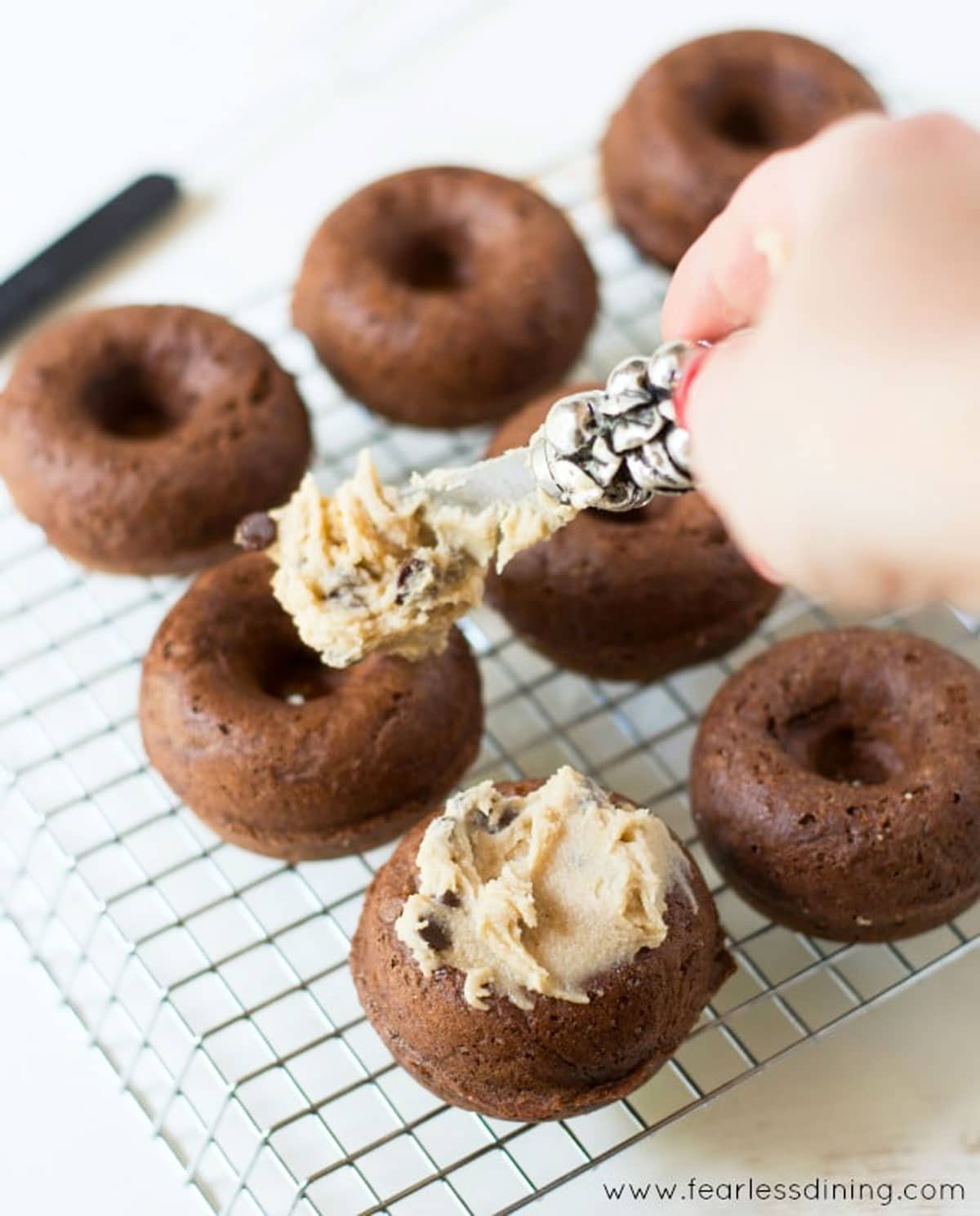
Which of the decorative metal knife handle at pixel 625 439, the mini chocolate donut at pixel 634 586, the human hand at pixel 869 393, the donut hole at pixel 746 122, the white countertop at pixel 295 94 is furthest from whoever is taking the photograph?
the white countertop at pixel 295 94

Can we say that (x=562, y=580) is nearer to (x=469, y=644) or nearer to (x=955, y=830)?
(x=469, y=644)

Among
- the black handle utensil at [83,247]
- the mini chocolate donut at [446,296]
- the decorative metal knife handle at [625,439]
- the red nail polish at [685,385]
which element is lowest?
the mini chocolate donut at [446,296]

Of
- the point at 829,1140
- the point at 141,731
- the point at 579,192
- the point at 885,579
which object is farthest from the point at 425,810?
the point at 579,192

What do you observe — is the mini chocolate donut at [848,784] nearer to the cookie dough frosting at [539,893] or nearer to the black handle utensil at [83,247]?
the cookie dough frosting at [539,893]

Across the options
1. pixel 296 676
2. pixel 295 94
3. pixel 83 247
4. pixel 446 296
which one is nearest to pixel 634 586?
pixel 296 676

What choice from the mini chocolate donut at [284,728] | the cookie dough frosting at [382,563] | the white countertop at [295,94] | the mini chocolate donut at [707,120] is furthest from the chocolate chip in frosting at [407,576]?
the white countertop at [295,94]
